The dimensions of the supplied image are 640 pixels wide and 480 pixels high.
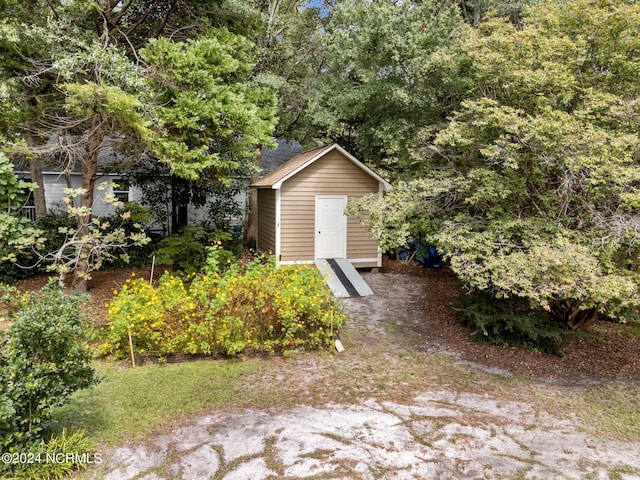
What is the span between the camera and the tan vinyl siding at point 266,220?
36.7 feet

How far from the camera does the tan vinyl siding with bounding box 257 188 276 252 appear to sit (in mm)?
11188

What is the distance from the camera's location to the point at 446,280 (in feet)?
36.3

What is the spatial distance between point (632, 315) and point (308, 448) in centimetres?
566

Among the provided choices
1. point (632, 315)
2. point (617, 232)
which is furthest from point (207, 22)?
point (632, 315)

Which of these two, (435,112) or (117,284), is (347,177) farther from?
(117,284)

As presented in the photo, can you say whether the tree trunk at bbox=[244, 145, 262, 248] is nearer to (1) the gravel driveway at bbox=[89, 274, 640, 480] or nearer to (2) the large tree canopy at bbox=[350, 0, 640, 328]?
(2) the large tree canopy at bbox=[350, 0, 640, 328]

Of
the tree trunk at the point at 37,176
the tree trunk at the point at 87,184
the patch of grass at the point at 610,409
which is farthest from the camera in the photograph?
the tree trunk at the point at 37,176

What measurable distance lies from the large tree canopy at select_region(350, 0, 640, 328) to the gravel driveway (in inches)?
64.7

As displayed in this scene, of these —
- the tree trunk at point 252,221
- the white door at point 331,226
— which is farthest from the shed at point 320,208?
the tree trunk at point 252,221

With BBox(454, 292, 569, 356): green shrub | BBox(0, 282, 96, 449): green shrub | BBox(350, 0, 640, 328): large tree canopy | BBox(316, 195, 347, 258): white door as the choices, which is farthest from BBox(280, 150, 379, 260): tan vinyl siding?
BBox(0, 282, 96, 449): green shrub

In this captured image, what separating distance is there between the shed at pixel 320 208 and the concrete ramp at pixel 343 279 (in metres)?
0.48

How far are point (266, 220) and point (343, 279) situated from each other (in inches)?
134

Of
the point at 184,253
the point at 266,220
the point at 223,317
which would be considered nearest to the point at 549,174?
the point at 223,317

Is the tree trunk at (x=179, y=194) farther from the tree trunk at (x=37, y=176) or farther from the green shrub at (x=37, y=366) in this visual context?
the green shrub at (x=37, y=366)
